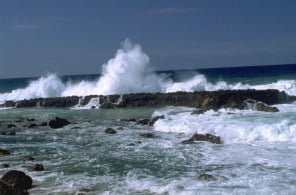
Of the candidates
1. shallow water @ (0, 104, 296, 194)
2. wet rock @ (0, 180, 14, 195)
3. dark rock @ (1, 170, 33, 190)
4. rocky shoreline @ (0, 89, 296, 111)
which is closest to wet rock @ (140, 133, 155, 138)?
shallow water @ (0, 104, 296, 194)

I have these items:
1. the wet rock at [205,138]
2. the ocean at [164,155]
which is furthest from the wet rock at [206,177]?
the wet rock at [205,138]

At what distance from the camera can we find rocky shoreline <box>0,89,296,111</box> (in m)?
31.3

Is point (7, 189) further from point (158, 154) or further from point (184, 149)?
point (184, 149)

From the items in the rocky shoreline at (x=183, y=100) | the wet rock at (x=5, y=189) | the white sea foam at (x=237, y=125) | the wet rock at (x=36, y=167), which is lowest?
the wet rock at (x=5, y=189)

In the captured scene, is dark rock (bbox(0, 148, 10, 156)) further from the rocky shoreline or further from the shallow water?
the rocky shoreline

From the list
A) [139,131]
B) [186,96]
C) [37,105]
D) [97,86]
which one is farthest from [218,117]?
[97,86]

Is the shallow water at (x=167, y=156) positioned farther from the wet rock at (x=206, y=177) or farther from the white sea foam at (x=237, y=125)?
Answer: the wet rock at (x=206, y=177)

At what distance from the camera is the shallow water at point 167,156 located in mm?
12992

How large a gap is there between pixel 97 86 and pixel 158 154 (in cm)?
3552

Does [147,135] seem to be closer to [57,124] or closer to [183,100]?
[57,124]

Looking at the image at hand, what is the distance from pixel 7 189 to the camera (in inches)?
477

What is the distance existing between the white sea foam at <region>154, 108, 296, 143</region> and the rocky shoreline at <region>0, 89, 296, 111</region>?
2908mm

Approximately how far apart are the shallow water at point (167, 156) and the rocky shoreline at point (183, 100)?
12.9 ft

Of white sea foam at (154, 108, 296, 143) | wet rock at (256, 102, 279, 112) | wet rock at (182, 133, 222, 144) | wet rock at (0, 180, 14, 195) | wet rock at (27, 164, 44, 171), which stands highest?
wet rock at (256, 102, 279, 112)
